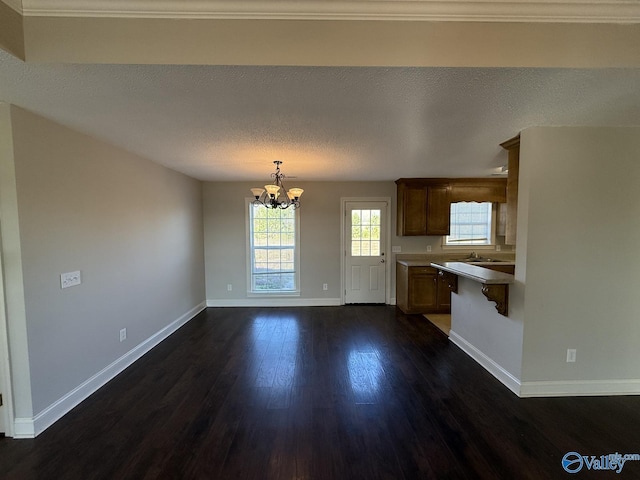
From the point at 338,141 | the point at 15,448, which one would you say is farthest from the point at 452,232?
the point at 15,448

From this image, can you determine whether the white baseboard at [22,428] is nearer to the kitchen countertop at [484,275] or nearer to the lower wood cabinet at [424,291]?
the kitchen countertop at [484,275]

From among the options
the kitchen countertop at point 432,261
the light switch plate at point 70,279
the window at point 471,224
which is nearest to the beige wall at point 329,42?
the light switch plate at point 70,279

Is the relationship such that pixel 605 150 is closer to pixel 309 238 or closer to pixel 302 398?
pixel 302 398

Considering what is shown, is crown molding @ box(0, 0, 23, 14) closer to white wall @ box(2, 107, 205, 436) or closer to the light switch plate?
white wall @ box(2, 107, 205, 436)

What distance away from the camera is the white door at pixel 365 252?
502 cm

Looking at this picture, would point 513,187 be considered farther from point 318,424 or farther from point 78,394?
point 78,394

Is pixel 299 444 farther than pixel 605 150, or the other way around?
pixel 605 150

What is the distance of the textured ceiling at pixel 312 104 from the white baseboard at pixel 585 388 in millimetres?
2180

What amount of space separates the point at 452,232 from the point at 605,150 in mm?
2820

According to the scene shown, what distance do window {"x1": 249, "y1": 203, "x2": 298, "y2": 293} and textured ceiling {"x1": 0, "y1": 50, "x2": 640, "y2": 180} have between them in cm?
218

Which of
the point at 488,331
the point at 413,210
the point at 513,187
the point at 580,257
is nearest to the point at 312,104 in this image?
the point at 513,187

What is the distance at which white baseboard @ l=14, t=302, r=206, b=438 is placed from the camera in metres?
1.93

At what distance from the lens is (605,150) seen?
225cm

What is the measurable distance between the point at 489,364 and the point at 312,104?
2947 millimetres
